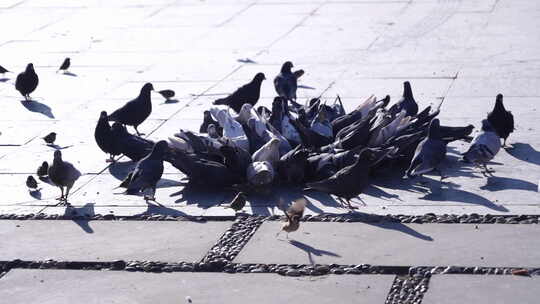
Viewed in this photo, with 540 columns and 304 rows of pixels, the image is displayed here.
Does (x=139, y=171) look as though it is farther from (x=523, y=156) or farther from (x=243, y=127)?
(x=523, y=156)

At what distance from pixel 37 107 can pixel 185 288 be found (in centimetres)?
659

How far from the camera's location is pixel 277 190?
918 cm

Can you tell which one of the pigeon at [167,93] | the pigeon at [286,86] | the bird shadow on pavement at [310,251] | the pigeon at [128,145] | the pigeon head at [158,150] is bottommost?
the pigeon at [167,93]

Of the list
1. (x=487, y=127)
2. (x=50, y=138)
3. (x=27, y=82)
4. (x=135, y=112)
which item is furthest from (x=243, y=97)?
(x=27, y=82)

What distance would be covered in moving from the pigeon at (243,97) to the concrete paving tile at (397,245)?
11.9ft

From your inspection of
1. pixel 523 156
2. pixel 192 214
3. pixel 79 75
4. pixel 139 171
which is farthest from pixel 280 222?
Answer: pixel 79 75

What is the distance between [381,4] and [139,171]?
1119 centimetres

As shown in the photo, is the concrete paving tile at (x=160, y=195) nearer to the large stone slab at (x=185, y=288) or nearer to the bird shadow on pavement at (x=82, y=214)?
the bird shadow on pavement at (x=82, y=214)

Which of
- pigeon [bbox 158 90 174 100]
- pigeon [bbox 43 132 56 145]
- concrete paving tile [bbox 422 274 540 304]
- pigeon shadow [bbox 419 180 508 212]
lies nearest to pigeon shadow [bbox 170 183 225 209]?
pigeon shadow [bbox 419 180 508 212]

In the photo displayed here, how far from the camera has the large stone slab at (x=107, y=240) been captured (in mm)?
7777

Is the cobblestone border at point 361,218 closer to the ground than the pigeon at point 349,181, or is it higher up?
closer to the ground

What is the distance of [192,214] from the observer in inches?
341

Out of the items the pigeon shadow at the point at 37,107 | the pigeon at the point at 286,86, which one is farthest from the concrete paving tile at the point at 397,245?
the pigeon shadow at the point at 37,107

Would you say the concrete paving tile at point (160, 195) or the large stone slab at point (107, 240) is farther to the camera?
the concrete paving tile at point (160, 195)
